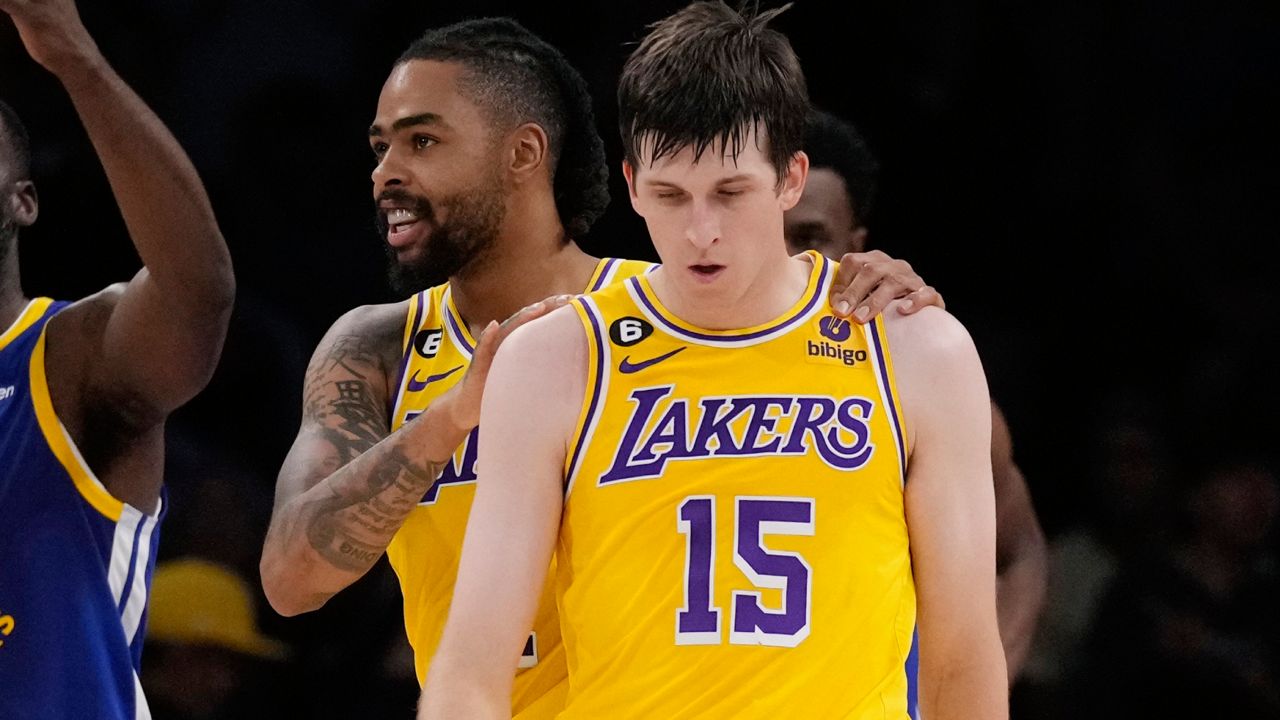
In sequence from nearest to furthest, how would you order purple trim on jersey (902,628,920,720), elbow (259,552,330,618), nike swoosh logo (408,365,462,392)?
purple trim on jersey (902,628,920,720)
elbow (259,552,330,618)
nike swoosh logo (408,365,462,392)

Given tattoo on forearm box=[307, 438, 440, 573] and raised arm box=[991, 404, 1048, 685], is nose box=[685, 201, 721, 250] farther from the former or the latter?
raised arm box=[991, 404, 1048, 685]

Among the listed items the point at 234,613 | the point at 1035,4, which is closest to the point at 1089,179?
the point at 1035,4

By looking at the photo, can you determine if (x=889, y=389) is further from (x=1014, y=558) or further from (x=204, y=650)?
(x=204, y=650)

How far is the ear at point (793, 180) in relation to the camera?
276cm

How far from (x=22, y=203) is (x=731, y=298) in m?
2.01

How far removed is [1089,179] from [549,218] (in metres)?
4.04

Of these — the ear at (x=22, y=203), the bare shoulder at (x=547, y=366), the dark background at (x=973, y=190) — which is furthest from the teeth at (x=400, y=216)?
the dark background at (x=973, y=190)

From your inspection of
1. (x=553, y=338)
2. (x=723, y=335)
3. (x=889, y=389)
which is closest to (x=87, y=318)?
(x=553, y=338)

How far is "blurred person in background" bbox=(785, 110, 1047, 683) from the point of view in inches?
175

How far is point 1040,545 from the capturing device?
4.77 metres

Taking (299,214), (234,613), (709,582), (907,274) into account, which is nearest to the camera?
(709,582)

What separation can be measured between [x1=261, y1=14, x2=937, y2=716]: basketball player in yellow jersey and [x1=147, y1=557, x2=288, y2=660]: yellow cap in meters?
2.70

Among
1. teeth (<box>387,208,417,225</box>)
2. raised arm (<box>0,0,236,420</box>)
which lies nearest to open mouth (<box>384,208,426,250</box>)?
teeth (<box>387,208,417,225</box>)

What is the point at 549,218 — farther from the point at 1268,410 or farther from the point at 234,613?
the point at 1268,410
